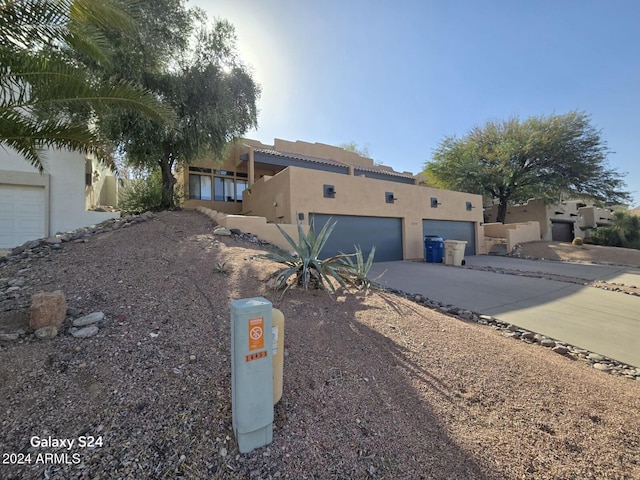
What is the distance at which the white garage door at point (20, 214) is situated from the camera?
31.1 ft

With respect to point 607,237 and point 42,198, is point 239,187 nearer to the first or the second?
point 42,198

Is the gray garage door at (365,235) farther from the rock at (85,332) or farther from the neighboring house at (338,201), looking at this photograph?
the rock at (85,332)

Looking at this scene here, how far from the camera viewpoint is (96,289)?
385 cm

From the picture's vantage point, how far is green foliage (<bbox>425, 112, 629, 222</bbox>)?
2048 cm

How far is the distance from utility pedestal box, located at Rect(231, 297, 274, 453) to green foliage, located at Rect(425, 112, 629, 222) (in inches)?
926

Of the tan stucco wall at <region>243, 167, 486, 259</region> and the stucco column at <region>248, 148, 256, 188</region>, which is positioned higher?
the stucco column at <region>248, 148, 256, 188</region>

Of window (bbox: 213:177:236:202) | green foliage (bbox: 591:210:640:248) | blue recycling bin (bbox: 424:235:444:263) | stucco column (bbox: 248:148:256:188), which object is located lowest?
blue recycling bin (bbox: 424:235:444:263)

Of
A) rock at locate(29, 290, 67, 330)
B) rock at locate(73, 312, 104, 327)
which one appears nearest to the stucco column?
rock at locate(73, 312, 104, 327)

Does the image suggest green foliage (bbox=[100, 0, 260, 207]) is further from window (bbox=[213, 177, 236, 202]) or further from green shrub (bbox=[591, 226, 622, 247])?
green shrub (bbox=[591, 226, 622, 247])

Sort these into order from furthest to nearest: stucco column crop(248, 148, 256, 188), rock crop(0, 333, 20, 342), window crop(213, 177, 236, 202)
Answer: window crop(213, 177, 236, 202)
stucco column crop(248, 148, 256, 188)
rock crop(0, 333, 20, 342)

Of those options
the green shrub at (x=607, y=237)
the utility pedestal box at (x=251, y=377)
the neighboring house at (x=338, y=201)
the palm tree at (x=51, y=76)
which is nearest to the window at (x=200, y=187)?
the neighboring house at (x=338, y=201)

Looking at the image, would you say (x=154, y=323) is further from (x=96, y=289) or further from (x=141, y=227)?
(x=141, y=227)

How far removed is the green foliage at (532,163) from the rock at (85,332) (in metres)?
23.8

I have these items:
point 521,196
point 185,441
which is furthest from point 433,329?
point 521,196
